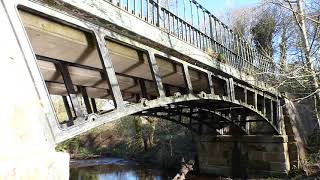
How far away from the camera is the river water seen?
2247cm

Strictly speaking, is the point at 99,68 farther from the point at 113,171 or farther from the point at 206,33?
the point at 113,171

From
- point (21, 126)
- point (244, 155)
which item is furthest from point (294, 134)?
point (21, 126)

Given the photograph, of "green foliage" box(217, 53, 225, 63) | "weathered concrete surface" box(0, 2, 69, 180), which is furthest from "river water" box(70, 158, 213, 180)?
"weathered concrete surface" box(0, 2, 69, 180)

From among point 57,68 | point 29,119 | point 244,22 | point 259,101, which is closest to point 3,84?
point 29,119

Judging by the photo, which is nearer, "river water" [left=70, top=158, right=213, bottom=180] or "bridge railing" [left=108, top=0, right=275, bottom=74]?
"bridge railing" [left=108, top=0, right=275, bottom=74]

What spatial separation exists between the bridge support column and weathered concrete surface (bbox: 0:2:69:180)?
1825cm

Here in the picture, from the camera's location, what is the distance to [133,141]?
32969 mm

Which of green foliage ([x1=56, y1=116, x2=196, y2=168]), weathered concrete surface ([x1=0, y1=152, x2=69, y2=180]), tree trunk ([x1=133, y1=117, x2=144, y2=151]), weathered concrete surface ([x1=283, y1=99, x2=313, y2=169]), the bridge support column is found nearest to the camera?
weathered concrete surface ([x1=0, y1=152, x2=69, y2=180])

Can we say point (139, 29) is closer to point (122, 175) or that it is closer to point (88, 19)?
point (88, 19)

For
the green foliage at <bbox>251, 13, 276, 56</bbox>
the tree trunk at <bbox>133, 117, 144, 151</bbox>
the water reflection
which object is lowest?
the water reflection

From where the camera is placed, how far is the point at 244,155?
21.9 m

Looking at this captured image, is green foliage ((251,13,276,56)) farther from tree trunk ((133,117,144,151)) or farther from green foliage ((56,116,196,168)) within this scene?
tree trunk ((133,117,144,151))

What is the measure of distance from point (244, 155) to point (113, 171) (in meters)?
8.42

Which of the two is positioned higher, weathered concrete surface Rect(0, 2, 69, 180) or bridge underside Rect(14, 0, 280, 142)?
bridge underside Rect(14, 0, 280, 142)
